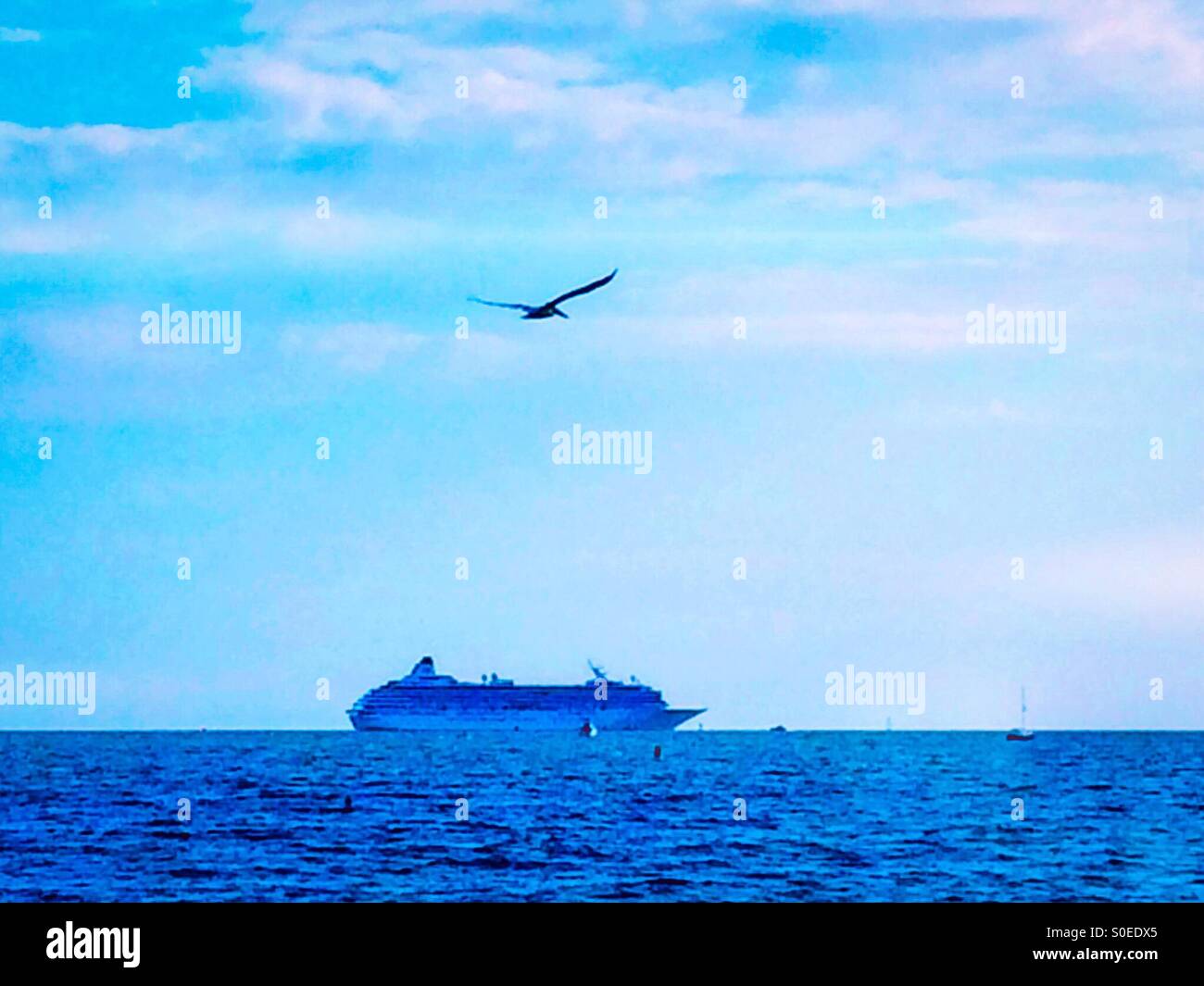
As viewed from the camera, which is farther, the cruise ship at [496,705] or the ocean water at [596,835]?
the cruise ship at [496,705]

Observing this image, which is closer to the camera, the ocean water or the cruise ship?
the ocean water

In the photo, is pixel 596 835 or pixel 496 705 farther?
pixel 496 705
